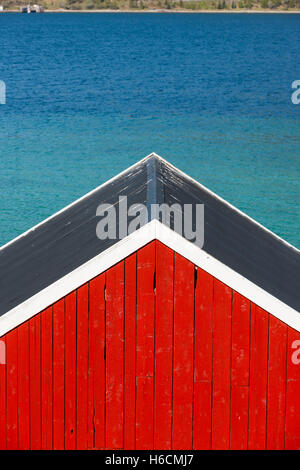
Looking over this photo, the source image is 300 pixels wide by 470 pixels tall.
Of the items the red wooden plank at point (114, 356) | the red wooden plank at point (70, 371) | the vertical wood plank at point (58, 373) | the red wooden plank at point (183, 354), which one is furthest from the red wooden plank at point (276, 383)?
the vertical wood plank at point (58, 373)

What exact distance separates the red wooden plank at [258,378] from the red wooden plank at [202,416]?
21.1 inches

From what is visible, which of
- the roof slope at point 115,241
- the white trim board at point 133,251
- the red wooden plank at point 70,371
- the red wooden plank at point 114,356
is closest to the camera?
the white trim board at point 133,251

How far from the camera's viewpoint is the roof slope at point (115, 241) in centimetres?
1172

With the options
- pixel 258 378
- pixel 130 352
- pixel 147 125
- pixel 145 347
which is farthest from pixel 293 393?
pixel 147 125

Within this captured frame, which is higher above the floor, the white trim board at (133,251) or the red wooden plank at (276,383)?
the white trim board at (133,251)

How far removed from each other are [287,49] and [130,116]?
66946 mm

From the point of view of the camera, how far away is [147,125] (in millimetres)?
56594

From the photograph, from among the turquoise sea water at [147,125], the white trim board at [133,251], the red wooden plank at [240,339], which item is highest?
the turquoise sea water at [147,125]

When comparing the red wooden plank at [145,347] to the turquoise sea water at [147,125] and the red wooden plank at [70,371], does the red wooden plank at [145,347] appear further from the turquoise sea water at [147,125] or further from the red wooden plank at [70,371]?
the turquoise sea water at [147,125]

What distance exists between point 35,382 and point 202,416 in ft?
7.13

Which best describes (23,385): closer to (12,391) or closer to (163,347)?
(12,391)

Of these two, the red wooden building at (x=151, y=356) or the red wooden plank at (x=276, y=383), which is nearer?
the red wooden building at (x=151, y=356)

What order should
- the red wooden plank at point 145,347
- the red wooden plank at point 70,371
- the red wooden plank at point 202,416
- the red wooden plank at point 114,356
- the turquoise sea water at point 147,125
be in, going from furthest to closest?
the turquoise sea water at point 147,125, the red wooden plank at point 202,416, the red wooden plank at point 70,371, the red wooden plank at point 114,356, the red wooden plank at point 145,347
